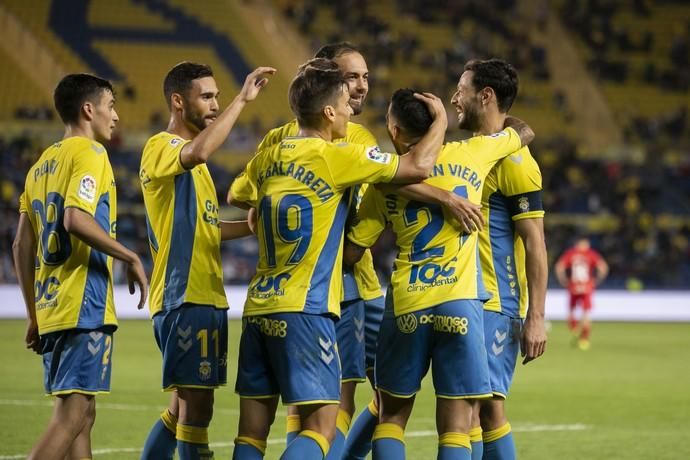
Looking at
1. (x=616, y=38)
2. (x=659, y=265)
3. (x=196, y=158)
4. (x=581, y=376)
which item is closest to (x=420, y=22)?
(x=616, y=38)

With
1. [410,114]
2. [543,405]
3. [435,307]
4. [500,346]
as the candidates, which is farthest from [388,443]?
[543,405]

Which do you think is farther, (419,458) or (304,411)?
(419,458)

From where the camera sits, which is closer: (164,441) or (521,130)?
(521,130)

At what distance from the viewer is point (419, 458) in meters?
8.21

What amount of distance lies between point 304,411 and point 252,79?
5.29 feet

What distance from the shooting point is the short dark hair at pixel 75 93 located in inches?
230

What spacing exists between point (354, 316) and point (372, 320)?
1.05ft

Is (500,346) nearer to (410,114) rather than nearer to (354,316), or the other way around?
(354,316)

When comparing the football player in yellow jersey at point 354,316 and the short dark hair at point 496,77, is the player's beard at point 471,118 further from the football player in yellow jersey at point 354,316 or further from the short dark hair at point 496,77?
the football player in yellow jersey at point 354,316

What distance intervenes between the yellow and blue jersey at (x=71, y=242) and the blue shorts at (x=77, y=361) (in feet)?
0.19

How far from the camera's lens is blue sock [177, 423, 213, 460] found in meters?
5.90

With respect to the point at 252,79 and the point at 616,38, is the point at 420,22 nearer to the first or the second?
the point at 616,38

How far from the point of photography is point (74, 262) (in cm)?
577

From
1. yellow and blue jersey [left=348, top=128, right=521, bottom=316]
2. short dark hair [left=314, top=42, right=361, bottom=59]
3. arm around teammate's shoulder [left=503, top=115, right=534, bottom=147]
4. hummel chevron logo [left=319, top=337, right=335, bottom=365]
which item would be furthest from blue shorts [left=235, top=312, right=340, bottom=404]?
short dark hair [left=314, top=42, right=361, bottom=59]
